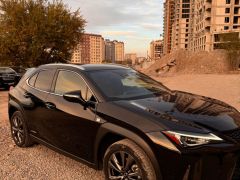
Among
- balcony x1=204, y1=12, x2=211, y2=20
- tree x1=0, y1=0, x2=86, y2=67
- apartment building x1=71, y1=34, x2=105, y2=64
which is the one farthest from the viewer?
apartment building x1=71, y1=34, x2=105, y2=64

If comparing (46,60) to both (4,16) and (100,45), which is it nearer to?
(4,16)

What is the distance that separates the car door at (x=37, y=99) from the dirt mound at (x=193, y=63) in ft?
86.2

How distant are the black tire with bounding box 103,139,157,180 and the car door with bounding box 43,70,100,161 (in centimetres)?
36

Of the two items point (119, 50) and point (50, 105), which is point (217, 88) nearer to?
point (50, 105)

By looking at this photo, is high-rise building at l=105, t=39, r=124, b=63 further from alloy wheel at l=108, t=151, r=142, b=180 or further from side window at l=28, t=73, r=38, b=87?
alloy wheel at l=108, t=151, r=142, b=180

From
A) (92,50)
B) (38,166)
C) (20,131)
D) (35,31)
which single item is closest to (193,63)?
(35,31)

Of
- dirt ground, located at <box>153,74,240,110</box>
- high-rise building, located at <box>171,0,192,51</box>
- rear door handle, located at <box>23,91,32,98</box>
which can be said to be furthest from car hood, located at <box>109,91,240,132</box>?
high-rise building, located at <box>171,0,192,51</box>

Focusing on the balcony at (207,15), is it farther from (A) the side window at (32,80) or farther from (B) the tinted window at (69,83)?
(B) the tinted window at (69,83)

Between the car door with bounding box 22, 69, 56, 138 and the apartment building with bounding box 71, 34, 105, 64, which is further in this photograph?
the apartment building with bounding box 71, 34, 105, 64

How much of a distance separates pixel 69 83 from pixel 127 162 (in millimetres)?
1647

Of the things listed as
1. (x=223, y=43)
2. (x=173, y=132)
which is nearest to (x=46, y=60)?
(x=223, y=43)

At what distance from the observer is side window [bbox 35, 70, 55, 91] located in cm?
478

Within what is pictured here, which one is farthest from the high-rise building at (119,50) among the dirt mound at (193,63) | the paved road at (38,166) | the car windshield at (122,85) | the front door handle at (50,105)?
the front door handle at (50,105)

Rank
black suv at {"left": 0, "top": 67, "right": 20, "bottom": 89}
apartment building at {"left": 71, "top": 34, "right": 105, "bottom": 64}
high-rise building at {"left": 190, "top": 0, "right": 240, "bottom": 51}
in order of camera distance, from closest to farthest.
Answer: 1. black suv at {"left": 0, "top": 67, "right": 20, "bottom": 89}
2. high-rise building at {"left": 190, "top": 0, "right": 240, "bottom": 51}
3. apartment building at {"left": 71, "top": 34, "right": 105, "bottom": 64}
